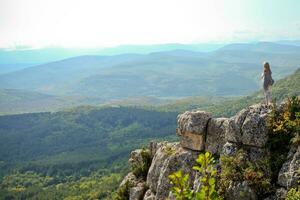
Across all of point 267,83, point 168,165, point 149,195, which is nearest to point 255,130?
point 267,83

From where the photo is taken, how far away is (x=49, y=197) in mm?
145250

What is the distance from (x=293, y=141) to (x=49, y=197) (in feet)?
437

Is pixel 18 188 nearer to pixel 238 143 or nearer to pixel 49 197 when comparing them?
pixel 49 197

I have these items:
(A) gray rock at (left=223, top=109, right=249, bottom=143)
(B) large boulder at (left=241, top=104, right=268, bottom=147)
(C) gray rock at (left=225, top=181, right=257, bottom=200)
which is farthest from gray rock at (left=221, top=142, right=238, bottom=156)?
(C) gray rock at (left=225, top=181, right=257, bottom=200)

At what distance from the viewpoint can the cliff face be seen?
2191 centimetres

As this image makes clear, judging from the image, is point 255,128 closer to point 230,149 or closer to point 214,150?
point 230,149

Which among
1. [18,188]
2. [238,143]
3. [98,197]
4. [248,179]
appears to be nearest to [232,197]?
[248,179]

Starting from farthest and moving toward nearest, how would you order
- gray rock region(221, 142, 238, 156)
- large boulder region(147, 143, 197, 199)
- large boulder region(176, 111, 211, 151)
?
large boulder region(147, 143, 197, 199) < large boulder region(176, 111, 211, 151) < gray rock region(221, 142, 238, 156)

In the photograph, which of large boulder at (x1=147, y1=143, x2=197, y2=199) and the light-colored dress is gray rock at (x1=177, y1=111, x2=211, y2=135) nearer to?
large boulder at (x1=147, y1=143, x2=197, y2=199)

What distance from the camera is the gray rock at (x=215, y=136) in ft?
91.0

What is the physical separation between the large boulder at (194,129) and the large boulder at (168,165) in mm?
A: 654

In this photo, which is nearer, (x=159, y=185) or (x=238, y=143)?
(x=238, y=143)

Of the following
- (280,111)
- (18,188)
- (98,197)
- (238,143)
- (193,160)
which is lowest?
(18,188)

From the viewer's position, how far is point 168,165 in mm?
30328
